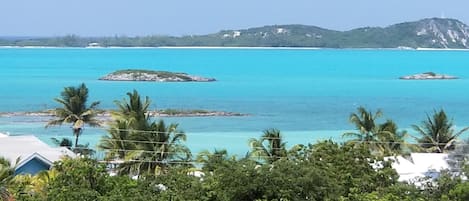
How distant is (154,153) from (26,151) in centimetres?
452

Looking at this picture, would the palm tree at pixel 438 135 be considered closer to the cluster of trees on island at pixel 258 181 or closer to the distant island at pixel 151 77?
the cluster of trees on island at pixel 258 181

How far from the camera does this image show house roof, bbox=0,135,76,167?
23922 mm

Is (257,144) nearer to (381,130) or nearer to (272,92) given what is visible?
(381,130)

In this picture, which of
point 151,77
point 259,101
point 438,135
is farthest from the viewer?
point 151,77

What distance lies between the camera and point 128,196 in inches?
463

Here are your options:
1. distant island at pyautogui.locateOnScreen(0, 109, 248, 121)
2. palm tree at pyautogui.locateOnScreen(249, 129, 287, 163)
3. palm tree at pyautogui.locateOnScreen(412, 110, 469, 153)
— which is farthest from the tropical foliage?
distant island at pyautogui.locateOnScreen(0, 109, 248, 121)

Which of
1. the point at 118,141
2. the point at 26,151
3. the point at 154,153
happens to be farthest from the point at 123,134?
the point at 26,151

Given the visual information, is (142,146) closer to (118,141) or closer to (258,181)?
(118,141)

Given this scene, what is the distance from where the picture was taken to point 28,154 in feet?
81.5

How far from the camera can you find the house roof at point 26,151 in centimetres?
2392

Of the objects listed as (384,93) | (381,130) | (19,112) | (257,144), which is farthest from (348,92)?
(257,144)

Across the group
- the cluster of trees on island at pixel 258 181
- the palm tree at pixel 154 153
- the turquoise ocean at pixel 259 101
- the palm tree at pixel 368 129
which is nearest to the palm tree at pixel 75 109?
the palm tree at pixel 154 153

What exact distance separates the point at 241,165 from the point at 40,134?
3793cm

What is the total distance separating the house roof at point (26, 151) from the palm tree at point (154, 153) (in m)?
2.12
